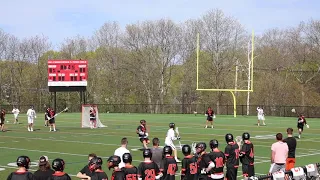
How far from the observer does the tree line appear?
7156 cm

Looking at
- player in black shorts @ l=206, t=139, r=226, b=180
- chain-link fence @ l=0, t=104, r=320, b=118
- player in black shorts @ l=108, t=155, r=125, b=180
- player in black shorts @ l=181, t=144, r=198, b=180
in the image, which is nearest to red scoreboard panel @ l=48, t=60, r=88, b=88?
chain-link fence @ l=0, t=104, r=320, b=118

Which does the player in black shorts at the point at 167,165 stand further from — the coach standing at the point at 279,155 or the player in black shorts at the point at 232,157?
the coach standing at the point at 279,155

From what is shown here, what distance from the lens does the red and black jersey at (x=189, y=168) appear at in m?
10.7

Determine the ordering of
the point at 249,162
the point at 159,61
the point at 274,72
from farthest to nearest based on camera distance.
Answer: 1. the point at 159,61
2. the point at 274,72
3. the point at 249,162

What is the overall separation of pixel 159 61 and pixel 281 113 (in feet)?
83.5

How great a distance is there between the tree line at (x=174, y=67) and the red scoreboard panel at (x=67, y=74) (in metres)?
34.4

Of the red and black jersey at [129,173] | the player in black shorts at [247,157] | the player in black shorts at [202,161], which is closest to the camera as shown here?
the red and black jersey at [129,173]

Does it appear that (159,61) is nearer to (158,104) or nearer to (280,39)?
(158,104)

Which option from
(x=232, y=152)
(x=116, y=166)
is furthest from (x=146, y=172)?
(x=232, y=152)

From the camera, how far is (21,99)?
8238 cm

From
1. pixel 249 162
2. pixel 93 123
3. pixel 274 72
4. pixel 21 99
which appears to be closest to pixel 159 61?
pixel 274 72

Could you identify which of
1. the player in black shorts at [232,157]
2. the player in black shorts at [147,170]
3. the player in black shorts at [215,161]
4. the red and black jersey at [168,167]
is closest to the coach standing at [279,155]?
the player in black shorts at [232,157]

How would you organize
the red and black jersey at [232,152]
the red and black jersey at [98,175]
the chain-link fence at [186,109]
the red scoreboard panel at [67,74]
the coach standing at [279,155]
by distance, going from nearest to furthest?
the red and black jersey at [98,175]
the red and black jersey at [232,152]
the coach standing at [279,155]
the red scoreboard panel at [67,74]
the chain-link fence at [186,109]

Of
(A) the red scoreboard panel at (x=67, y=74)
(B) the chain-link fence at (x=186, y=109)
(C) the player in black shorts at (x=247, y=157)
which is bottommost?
(C) the player in black shorts at (x=247, y=157)
